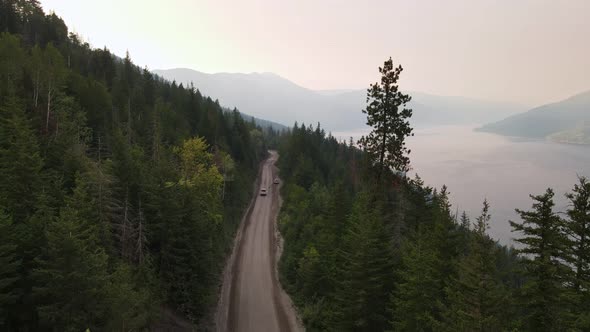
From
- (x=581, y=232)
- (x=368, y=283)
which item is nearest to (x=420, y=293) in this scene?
(x=368, y=283)

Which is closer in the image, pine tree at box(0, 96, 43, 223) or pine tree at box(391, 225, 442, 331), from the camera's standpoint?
pine tree at box(391, 225, 442, 331)

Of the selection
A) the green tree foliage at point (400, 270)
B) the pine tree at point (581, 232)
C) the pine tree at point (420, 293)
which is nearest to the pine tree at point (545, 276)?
the green tree foliage at point (400, 270)

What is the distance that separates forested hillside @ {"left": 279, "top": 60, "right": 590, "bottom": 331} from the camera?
1279 cm

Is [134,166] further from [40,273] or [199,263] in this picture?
[40,273]

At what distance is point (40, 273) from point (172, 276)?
13.1 meters

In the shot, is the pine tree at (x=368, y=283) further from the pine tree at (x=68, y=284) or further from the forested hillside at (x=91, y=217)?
the pine tree at (x=68, y=284)

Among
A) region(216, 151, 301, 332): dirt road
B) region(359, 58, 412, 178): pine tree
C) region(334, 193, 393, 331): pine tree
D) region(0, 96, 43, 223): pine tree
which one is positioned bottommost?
region(216, 151, 301, 332): dirt road

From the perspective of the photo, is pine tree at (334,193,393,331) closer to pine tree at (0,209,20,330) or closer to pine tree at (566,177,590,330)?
pine tree at (566,177,590,330)

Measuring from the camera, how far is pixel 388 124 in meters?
22.7

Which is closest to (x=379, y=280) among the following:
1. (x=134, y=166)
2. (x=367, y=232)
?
(x=367, y=232)

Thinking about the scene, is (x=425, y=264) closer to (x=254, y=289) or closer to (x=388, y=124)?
(x=388, y=124)

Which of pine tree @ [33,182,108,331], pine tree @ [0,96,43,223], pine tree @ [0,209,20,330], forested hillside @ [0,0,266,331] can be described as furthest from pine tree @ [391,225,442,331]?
pine tree @ [0,96,43,223]

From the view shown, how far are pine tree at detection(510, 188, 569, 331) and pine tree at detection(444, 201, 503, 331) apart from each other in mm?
2131

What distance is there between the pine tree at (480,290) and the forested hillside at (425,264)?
4 centimetres
